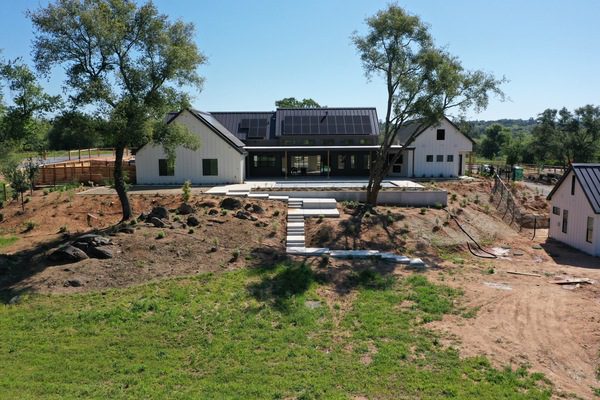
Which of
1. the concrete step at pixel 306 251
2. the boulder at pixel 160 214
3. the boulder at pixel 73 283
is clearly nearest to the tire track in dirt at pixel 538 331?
the concrete step at pixel 306 251

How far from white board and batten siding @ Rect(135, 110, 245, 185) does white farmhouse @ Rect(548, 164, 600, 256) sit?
19.6 metres

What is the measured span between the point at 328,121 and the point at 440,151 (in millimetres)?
9509

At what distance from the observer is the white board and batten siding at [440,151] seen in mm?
37594

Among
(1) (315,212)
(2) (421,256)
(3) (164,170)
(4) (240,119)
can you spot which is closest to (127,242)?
(1) (315,212)

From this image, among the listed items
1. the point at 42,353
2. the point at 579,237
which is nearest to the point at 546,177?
the point at 579,237

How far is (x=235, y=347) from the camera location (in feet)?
34.6

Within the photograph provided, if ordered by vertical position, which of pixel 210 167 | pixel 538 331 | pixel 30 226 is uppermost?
pixel 210 167

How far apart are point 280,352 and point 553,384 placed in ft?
18.1

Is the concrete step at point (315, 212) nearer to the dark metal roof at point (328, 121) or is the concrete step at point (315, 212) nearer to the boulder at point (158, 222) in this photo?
the boulder at point (158, 222)

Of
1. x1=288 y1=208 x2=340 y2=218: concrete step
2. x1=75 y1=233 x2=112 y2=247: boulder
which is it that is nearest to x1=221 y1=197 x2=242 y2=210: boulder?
x1=288 y1=208 x2=340 y2=218: concrete step

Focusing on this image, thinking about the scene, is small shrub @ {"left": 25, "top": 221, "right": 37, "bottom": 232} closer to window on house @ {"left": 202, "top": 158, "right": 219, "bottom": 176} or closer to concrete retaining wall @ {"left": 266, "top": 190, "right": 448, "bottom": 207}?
window on house @ {"left": 202, "top": 158, "right": 219, "bottom": 176}

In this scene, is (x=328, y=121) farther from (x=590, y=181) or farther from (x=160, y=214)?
(x=160, y=214)

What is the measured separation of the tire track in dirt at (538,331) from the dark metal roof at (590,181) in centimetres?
862

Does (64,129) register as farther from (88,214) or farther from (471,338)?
(471,338)
